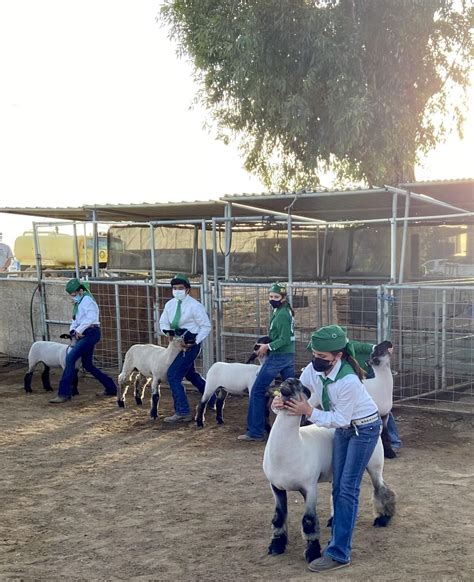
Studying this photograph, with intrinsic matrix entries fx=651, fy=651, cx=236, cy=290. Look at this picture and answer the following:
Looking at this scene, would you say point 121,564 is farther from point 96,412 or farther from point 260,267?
point 260,267

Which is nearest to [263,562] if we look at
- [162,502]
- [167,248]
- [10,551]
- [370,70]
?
[162,502]

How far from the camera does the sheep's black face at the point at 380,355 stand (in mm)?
6629

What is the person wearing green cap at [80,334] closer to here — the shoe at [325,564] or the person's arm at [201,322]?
the person's arm at [201,322]

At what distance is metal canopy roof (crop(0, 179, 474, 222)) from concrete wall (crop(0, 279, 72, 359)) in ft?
5.21

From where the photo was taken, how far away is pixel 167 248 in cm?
1494

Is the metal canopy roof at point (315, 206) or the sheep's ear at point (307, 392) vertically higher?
the metal canopy roof at point (315, 206)

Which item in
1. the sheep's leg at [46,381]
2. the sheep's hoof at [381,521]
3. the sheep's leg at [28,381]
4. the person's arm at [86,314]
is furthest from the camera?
the sheep's leg at [46,381]

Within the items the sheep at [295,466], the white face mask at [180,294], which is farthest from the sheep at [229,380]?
the sheep at [295,466]

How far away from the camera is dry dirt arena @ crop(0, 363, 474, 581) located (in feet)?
14.8

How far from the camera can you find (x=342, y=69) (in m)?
16.4

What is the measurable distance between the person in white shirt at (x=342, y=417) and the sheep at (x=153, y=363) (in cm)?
443

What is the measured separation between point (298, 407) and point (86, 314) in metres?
6.37

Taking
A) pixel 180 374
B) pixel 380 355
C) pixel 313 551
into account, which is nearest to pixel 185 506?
pixel 313 551

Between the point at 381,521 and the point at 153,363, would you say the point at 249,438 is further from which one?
the point at 381,521
